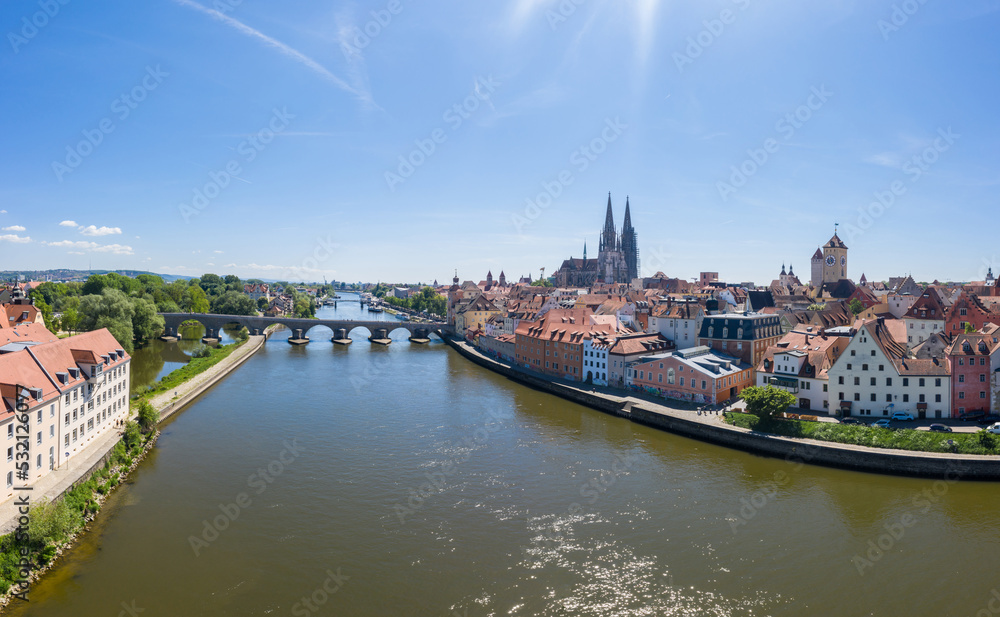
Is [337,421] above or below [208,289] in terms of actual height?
below

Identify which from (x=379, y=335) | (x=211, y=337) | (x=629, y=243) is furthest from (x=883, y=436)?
(x=629, y=243)

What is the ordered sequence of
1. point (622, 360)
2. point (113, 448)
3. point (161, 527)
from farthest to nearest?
point (622, 360) → point (113, 448) → point (161, 527)

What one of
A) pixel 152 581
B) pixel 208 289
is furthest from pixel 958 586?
pixel 208 289

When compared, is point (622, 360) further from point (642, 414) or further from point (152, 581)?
point (152, 581)

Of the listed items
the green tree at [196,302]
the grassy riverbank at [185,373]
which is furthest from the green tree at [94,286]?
the grassy riverbank at [185,373]

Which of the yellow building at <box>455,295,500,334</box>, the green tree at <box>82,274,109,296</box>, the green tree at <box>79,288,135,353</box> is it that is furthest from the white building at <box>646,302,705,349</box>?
the green tree at <box>82,274,109,296</box>

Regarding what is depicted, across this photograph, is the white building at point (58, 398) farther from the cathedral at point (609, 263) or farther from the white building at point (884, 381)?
the cathedral at point (609, 263)
